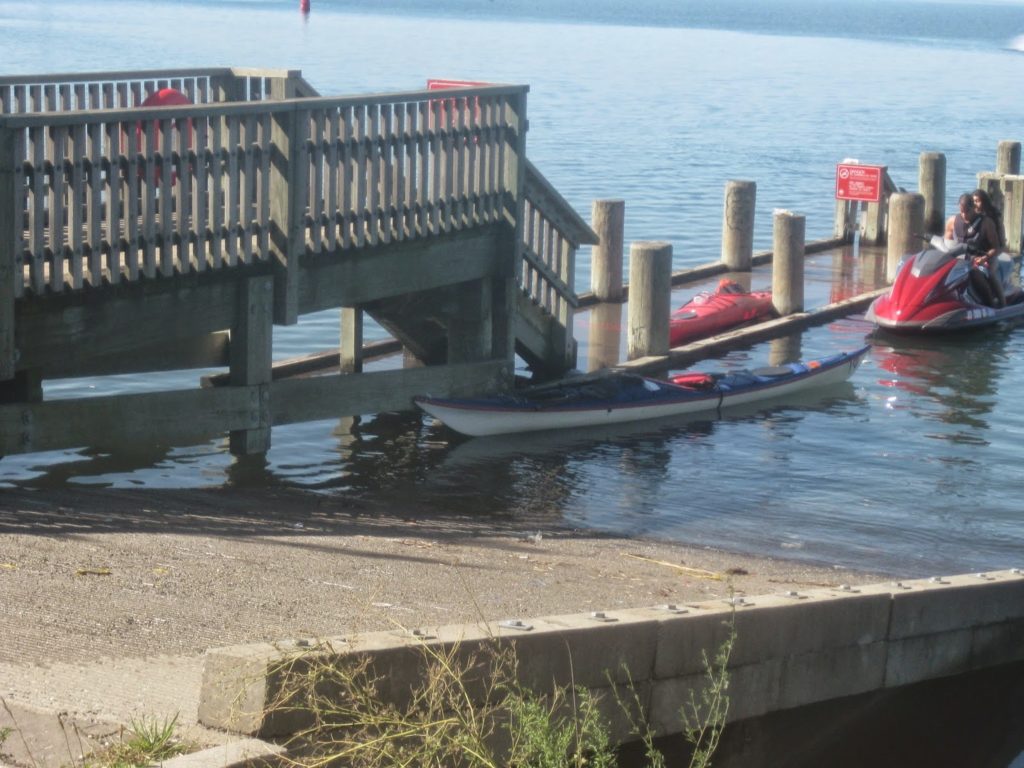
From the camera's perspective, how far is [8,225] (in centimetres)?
977

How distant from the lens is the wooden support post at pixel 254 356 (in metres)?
11.8

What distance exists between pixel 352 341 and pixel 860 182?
506 inches

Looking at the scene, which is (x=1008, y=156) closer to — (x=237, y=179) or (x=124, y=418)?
(x=237, y=179)

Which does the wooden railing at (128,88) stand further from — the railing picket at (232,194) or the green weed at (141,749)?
the green weed at (141,749)

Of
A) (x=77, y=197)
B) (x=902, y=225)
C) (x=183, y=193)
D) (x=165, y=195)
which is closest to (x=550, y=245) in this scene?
(x=183, y=193)

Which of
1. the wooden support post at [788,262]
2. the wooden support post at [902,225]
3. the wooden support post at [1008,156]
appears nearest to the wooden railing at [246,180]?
the wooden support post at [788,262]

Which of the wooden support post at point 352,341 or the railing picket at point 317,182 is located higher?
the railing picket at point 317,182

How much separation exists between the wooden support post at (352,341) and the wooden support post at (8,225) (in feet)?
17.9

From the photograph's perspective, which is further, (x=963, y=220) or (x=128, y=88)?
(x=963, y=220)

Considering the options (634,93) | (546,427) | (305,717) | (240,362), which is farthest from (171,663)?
(634,93)

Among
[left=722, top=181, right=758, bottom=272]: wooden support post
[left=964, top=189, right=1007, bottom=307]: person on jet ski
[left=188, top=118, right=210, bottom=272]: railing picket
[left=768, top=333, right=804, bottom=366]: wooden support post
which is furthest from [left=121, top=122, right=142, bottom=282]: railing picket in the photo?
[left=722, top=181, right=758, bottom=272]: wooden support post

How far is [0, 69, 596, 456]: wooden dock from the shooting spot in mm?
10273

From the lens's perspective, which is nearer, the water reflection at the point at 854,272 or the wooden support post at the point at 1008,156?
the water reflection at the point at 854,272

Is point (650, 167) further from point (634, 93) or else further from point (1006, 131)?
point (634, 93)
